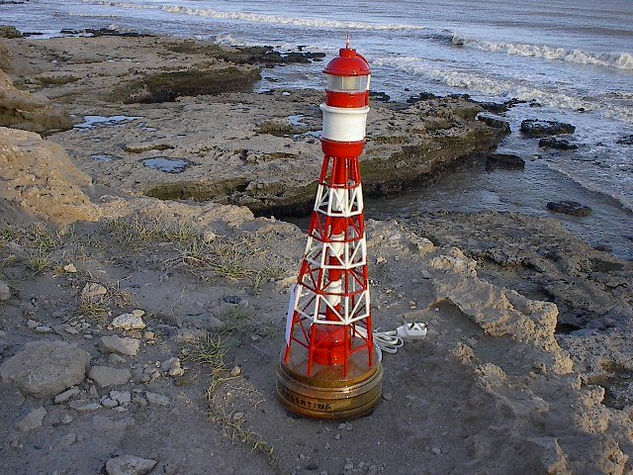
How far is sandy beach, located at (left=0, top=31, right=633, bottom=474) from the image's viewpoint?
4.85 meters

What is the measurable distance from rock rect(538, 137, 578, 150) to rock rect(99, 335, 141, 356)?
14.6 meters

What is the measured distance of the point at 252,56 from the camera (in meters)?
30.1

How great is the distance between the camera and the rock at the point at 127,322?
605cm

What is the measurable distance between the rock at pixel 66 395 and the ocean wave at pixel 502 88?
2032cm

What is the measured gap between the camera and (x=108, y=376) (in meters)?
5.28

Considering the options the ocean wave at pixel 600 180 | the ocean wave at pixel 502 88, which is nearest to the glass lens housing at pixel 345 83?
the ocean wave at pixel 600 180

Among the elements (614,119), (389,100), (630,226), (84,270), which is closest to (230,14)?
(389,100)

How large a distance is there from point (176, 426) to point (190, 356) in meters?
0.93

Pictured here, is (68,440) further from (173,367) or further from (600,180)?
(600,180)

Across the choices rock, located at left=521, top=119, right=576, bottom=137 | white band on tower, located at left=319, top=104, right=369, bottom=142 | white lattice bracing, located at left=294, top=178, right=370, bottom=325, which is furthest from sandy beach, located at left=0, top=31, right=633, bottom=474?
rock, located at left=521, top=119, right=576, bottom=137

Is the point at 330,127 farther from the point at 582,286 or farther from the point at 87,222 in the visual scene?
the point at 582,286

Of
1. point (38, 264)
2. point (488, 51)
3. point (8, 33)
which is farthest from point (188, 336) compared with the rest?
point (488, 51)

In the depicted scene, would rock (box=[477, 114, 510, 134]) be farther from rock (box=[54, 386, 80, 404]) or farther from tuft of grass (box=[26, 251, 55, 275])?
rock (box=[54, 386, 80, 404])

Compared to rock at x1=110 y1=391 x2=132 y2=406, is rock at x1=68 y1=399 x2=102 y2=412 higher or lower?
higher
